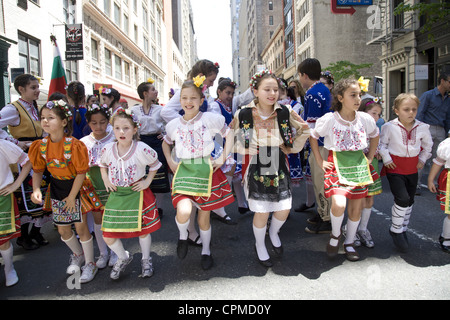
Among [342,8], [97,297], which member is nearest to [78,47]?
[342,8]

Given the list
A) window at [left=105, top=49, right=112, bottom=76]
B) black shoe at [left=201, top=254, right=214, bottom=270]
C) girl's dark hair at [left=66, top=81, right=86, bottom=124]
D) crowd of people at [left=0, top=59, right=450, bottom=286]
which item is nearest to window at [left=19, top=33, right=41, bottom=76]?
girl's dark hair at [left=66, top=81, right=86, bottom=124]

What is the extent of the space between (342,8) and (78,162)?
13.3m

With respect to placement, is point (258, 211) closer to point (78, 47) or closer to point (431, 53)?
point (78, 47)

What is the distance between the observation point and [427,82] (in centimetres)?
1498

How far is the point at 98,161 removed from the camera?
11.0ft

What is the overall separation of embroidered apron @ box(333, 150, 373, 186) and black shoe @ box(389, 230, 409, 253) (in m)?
0.78

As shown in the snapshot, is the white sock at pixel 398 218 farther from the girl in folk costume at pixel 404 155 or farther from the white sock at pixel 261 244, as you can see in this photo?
the white sock at pixel 261 244

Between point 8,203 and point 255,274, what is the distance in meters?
2.47

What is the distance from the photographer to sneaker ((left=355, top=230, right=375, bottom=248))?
3.58m

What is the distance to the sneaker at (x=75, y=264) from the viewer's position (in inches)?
124

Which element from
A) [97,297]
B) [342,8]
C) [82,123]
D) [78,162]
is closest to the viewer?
[97,297]

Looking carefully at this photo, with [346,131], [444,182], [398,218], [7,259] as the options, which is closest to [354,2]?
[444,182]

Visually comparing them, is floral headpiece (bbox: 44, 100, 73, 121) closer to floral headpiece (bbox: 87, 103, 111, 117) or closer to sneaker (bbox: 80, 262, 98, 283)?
floral headpiece (bbox: 87, 103, 111, 117)

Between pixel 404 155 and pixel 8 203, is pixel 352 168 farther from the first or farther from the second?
pixel 8 203
